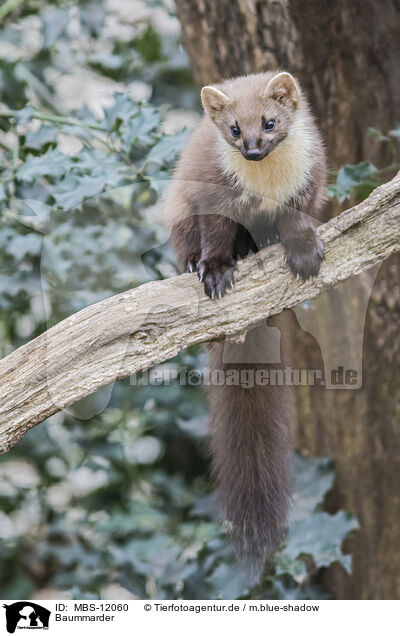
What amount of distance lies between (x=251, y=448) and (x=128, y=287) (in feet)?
1.78

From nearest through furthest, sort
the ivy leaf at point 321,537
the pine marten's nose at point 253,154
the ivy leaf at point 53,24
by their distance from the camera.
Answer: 1. the pine marten's nose at point 253,154
2. the ivy leaf at point 321,537
3. the ivy leaf at point 53,24

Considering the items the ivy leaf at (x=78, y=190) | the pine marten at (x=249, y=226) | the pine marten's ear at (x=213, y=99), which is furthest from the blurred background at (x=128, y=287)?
the pine marten's ear at (x=213, y=99)

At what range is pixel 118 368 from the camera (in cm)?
142

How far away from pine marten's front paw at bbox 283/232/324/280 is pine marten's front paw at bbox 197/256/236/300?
0.14 m

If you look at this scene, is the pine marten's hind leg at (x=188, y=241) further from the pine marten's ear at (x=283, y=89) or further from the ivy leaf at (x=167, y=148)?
the pine marten's ear at (x=283, y=89)

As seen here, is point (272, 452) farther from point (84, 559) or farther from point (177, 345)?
point (84, 559)

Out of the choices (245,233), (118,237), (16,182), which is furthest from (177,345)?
(16,182)

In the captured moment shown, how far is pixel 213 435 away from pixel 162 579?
493mm

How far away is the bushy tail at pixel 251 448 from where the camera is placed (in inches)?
63.3

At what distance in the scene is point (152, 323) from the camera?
144cm

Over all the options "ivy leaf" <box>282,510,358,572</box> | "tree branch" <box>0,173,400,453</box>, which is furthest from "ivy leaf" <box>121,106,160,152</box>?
"ivy leaf" <box>282,510,358,572</box>

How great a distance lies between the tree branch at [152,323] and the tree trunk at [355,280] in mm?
485

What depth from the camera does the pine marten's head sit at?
1.46m
